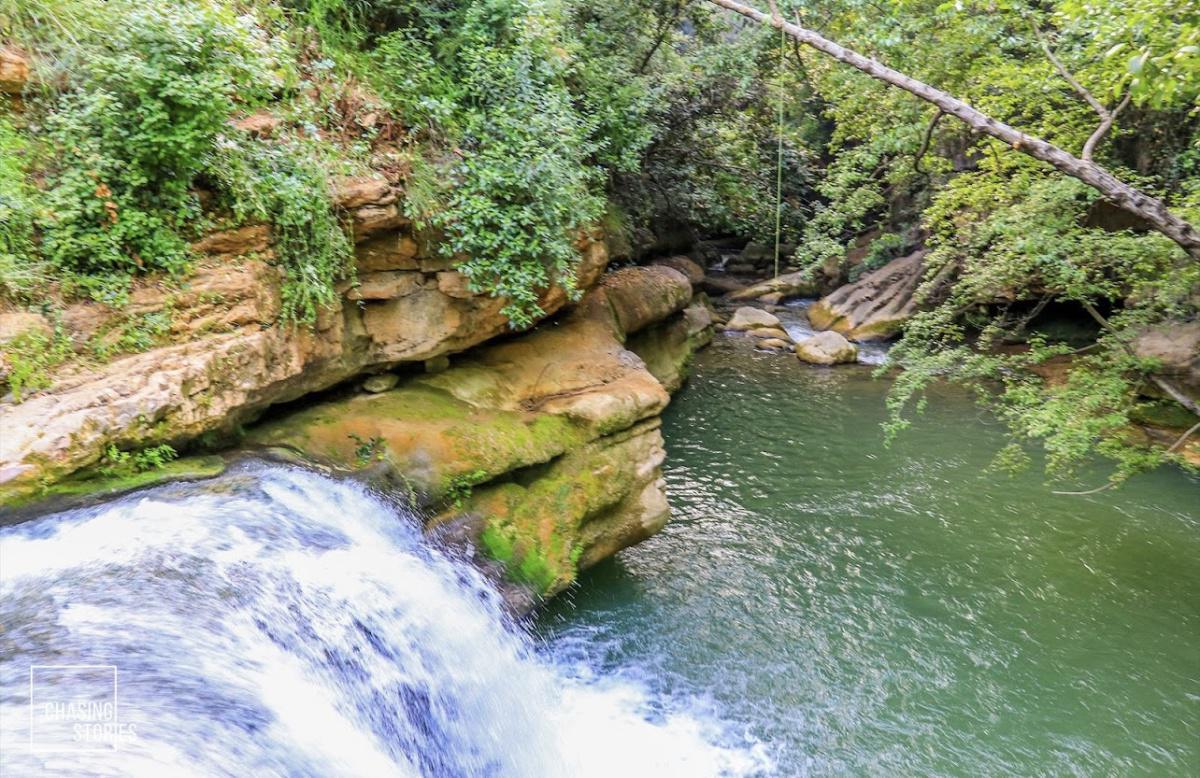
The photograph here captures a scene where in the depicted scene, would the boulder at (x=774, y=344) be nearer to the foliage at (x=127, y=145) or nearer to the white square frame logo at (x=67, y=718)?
the foliage at (x=127, y=145)

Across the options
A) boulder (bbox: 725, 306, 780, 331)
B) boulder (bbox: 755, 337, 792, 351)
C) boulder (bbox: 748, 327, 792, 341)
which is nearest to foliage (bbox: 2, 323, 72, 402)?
boulder (bbox: 755, 337, 792, 351)

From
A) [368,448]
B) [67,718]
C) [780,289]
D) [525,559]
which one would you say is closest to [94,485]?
[67,718]

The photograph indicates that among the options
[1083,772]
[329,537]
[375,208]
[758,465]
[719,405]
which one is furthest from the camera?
[719,405]

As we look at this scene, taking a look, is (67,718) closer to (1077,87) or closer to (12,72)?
(12,72)

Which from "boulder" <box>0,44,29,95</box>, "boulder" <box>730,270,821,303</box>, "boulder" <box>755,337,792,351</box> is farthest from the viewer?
"boulder" <box>730,270,821,303</box>

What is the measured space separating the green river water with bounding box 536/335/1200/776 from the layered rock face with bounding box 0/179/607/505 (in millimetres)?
3048

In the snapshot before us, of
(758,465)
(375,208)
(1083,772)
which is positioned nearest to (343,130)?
(375,208)

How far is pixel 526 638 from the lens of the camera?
6.32 meters

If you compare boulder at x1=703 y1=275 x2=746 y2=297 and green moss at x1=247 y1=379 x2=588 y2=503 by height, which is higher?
green moss at x1=247 y1=379 x2=588 y2=503

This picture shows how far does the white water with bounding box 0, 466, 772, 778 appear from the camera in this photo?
127 inches

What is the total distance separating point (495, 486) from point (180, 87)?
3903 millimetres

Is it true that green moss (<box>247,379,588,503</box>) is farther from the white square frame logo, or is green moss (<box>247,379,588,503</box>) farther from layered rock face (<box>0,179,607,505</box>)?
the white square frame logo

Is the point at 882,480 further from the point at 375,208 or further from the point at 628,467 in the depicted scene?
the point at 375,208

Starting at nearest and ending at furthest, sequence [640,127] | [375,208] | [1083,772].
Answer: [1083,772] < [375,208] < [640,127]
